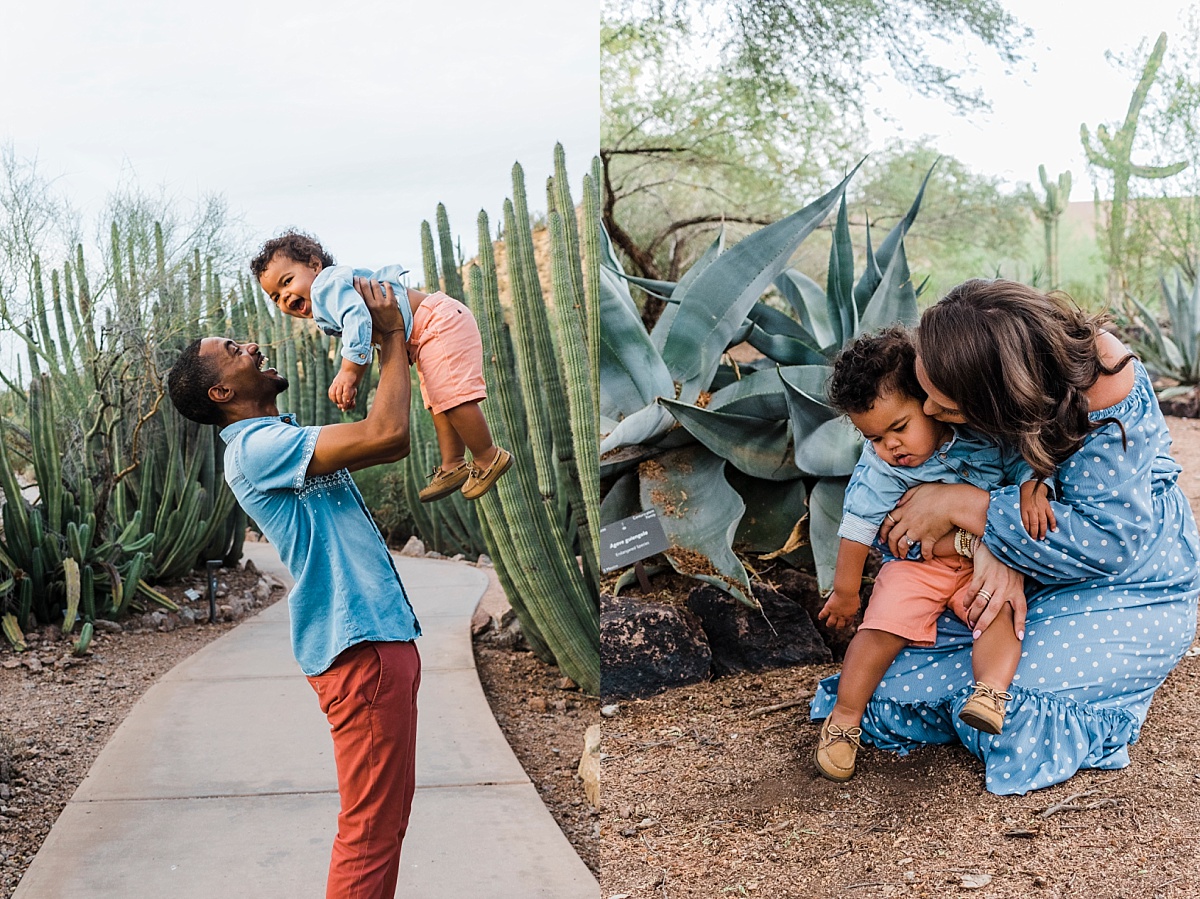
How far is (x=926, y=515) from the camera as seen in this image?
7.63 ft

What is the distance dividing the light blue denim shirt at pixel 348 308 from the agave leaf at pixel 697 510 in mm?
1308

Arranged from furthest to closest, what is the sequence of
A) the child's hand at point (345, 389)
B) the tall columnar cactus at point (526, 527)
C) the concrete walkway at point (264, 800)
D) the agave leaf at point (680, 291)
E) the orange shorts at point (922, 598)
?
1. the agave leaf at point (680, 291)
2. the tall columnar cactus at point (526, 527)
3. the orange shorts at point (922, 598)
4. the concrete walkway at point (264, 800)
5. the child's hand at point (345, 389)

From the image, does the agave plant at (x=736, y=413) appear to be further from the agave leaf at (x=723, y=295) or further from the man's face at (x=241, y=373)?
the man's face at (x=241, y=373)

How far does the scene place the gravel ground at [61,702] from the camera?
87.5 inches

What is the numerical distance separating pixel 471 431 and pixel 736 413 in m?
1.18

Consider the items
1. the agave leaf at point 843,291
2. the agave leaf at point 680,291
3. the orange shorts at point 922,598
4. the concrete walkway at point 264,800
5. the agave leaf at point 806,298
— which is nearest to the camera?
the concrete walkway at point 264,800

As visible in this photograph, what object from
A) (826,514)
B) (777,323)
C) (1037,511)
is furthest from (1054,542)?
(777,323)

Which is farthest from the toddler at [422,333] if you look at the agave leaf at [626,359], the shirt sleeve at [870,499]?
the agave leaf at [626,359]

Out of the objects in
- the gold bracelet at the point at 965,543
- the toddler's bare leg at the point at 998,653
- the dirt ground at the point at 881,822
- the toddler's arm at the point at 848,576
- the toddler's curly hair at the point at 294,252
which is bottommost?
the dirt ground at the point at 881,822

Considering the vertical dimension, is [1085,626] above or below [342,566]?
below

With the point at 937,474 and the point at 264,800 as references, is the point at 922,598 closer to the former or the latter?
the point at 937,474

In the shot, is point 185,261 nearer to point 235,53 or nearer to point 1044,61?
point 235,53

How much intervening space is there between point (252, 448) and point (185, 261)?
745 millimetres

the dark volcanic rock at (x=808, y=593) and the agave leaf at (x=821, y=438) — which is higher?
the agave leaf at (x=821, y=438)
